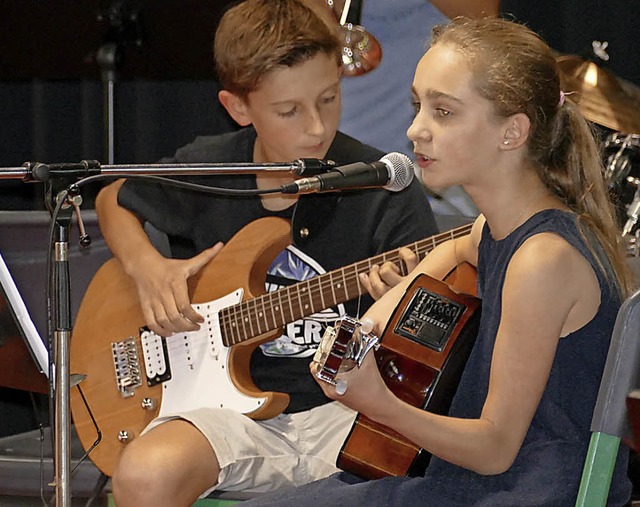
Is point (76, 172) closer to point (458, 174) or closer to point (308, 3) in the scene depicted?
point (458, 174)

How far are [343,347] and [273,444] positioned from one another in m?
0.72

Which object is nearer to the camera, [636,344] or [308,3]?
[636,344]

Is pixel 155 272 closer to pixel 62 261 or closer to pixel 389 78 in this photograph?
pixel 62 261

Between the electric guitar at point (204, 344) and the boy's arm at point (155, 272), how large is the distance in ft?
0.09

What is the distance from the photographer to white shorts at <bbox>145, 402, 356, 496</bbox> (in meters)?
1.90

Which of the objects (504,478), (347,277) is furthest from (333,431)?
(504,478)

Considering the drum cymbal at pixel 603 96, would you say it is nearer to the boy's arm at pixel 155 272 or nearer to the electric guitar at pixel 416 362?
the boy's arm at pixel 155 272

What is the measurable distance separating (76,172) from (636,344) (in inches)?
30.3

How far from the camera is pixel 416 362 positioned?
1.60m

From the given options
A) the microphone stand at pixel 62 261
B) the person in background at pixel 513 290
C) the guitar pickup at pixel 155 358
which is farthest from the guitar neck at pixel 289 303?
the microphone stand at pixel 62 261

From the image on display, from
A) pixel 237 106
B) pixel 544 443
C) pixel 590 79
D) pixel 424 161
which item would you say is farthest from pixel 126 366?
pixel 590 79

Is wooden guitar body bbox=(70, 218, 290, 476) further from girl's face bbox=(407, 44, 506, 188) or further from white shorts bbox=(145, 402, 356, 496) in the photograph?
girl's face bbox=(407, 44, 506, 188)

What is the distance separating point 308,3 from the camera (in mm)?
2324

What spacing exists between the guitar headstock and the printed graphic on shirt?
31.4 inches
